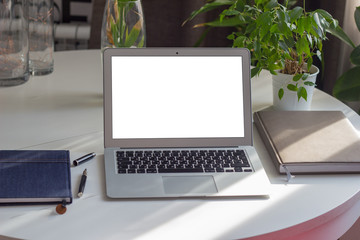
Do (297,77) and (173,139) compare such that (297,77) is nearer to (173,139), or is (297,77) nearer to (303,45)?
(303,45)

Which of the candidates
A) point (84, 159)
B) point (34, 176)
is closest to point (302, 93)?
Answer: point (84, 159)

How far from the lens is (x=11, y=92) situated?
149 cm

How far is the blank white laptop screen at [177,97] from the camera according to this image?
1182 mm

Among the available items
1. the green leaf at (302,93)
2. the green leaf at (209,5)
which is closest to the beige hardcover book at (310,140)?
the green leaf at (302,93)

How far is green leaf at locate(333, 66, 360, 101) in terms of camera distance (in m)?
1.90

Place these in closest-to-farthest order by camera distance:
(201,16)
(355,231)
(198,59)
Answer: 1. (198,59)
2. (355,231)
3. (201,16)

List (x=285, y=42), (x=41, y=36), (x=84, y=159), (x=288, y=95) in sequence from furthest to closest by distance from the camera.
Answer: (x=41, y=36)
(x=288, y=95)
(x=285, y=42)
(x=84, y=159)

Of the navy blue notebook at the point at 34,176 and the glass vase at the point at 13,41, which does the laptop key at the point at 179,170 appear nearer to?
the navy blue notebook at the point at 34,176

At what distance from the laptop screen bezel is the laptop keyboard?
0.02 metres

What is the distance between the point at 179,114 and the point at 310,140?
0.90ft

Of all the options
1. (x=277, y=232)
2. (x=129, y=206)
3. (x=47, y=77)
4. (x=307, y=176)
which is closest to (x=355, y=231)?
(x=307, y=176)

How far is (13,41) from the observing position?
1495 millimetres

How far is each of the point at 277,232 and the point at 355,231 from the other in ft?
2.03

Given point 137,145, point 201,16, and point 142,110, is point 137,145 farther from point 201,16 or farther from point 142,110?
point 201,16
